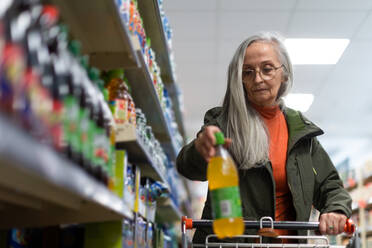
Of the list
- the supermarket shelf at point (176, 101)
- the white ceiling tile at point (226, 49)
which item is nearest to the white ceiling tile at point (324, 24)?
the white ceiling tile at point (226, 49)

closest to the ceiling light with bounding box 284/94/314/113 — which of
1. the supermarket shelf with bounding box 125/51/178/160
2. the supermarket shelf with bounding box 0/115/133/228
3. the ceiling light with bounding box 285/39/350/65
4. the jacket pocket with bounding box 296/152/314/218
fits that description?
the ceiling light with bounding box 285/39/350/65

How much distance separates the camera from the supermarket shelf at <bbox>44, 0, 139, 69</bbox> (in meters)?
1.49

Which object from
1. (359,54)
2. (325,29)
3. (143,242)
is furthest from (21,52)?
(359,54)

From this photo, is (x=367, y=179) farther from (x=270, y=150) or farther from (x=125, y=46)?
(x=125, y=46)

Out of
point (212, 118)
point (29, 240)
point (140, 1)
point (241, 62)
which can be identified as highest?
point (140, 1)

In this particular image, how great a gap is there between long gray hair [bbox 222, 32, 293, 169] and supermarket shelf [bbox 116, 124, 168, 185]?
455mm

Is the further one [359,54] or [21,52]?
[359,54]

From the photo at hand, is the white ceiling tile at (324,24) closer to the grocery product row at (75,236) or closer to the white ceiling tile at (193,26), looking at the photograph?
the white ceiling tile at (193,26)

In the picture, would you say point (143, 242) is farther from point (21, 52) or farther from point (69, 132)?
point (21, 52)

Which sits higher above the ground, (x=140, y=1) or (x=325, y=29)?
(x=325, y=29)

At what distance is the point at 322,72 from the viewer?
651 cm

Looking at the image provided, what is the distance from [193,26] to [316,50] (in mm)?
1689

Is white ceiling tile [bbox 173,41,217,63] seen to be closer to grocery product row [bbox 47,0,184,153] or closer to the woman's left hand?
grocery product row [bbox 47,0,184,153]

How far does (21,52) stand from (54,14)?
0.21 m
